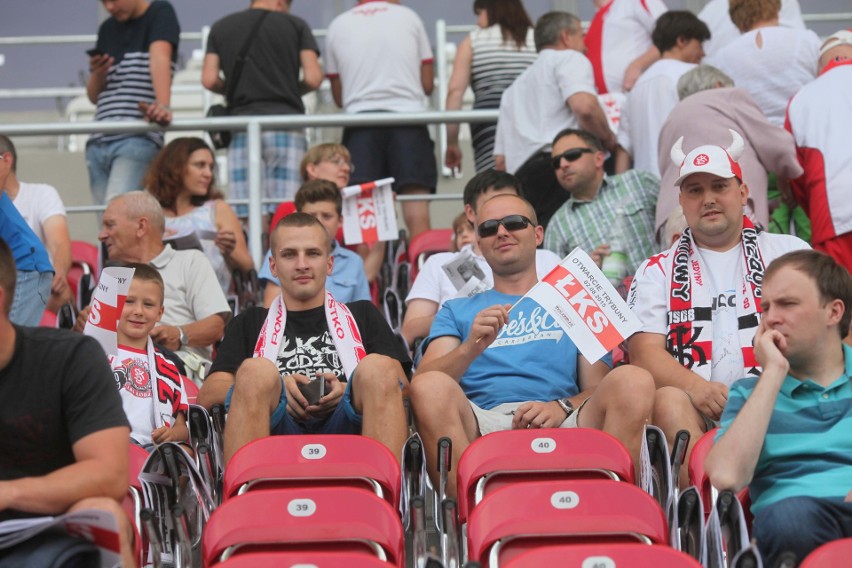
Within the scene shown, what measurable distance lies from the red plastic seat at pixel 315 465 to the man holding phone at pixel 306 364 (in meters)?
0.30

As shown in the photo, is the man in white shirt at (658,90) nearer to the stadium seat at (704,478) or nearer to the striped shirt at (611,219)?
the striped shirt at (611,219)

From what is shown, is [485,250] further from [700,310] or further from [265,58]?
[265,58]

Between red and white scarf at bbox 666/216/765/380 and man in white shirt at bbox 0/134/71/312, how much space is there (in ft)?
10.0

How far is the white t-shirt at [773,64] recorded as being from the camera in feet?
24.9

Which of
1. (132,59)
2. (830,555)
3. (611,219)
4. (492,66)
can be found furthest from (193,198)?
(830,555)

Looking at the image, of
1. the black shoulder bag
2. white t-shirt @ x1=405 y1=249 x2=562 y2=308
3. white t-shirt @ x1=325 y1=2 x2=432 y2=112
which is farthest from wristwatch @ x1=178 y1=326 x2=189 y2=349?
white t-shirt @ x1=325 y1=2 x2=432 y2=112

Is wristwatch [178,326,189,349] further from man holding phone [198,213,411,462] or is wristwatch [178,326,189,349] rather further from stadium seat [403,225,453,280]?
stadium seat [403,225,453,280]

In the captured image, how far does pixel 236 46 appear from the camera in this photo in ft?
26.6

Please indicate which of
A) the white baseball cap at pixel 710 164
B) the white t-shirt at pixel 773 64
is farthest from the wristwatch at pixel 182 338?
the white t-shirt at pixel 773 64

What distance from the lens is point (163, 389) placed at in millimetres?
5223

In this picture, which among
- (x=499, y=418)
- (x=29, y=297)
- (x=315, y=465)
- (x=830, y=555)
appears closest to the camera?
(x=830, y=555)

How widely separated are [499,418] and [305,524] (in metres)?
1.29

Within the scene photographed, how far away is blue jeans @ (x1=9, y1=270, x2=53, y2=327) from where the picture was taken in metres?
5.99

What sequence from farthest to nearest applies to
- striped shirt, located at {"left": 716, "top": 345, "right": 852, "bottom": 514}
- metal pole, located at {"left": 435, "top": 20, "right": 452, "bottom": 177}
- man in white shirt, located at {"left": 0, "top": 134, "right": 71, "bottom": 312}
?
1. metal pole, located at {"left": 435, "top": 20, "right": 452, "bottom": 177}
2. man in white shirt, located at {"left": 0, "top": 134, "right": 71, "bottom": 312}
3. striped shirt, located at {"left": 716, "top": 345, "right": 852, "bottom": 514}
